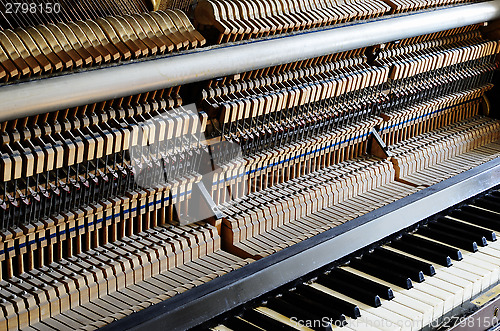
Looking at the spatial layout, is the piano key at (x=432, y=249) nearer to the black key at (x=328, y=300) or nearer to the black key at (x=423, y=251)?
the black key at (x=423, y=251)

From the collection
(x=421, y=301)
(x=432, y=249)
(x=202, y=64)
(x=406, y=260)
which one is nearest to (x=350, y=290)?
(x=421, y=301)

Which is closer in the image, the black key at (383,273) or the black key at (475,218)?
the black key at (383,273)

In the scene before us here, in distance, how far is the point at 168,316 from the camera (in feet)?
11.0

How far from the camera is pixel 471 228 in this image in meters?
4.98

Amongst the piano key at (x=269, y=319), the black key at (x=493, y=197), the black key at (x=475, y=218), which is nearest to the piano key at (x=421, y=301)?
the piano key at (x=269, y=319)

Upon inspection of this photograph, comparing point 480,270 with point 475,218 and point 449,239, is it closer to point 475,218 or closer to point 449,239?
point 449,239

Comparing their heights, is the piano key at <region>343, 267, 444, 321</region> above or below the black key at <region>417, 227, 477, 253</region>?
below

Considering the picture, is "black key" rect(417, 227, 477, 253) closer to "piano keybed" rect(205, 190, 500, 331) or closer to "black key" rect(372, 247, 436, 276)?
"piano keybed" rect(205, 190, 500, 331)

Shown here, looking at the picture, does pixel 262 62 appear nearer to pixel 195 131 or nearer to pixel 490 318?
pixel 195 131

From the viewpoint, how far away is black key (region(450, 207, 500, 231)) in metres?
5.09

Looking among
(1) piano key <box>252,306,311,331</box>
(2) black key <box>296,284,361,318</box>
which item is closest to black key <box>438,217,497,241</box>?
(2) black key <box>296,284,361,318</box>

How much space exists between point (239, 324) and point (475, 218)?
2.27 metres

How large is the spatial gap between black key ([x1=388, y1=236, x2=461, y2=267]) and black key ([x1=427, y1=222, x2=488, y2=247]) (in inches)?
12.4

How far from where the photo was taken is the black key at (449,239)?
186 inches
